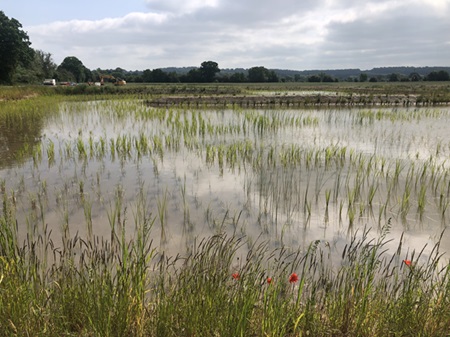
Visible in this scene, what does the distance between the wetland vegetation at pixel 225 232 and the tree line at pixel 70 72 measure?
2927cm

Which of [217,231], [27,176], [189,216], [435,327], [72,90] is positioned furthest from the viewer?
[72,90]

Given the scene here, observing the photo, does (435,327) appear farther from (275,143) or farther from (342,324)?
(275,143)

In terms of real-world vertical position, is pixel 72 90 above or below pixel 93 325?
above

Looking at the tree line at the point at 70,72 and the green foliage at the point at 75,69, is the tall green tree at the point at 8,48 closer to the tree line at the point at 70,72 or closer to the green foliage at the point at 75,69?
the tree line at the point at 70,72

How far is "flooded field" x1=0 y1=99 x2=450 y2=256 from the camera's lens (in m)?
3.87

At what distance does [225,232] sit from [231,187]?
6.55 ft

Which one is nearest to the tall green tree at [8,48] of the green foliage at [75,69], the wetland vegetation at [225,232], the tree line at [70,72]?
the tree line at [70,72]

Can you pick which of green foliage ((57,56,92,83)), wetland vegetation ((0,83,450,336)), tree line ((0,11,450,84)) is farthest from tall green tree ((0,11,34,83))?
wetland vegetation ((0,83,450,336))

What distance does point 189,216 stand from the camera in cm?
420

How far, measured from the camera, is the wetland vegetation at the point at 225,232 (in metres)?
2.05

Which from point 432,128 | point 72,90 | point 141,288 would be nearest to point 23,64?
point 72,90

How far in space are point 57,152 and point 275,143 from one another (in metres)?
5.11

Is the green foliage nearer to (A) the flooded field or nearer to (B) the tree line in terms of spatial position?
(B) the tree line

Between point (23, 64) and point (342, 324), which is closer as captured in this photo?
point (342, 324)
